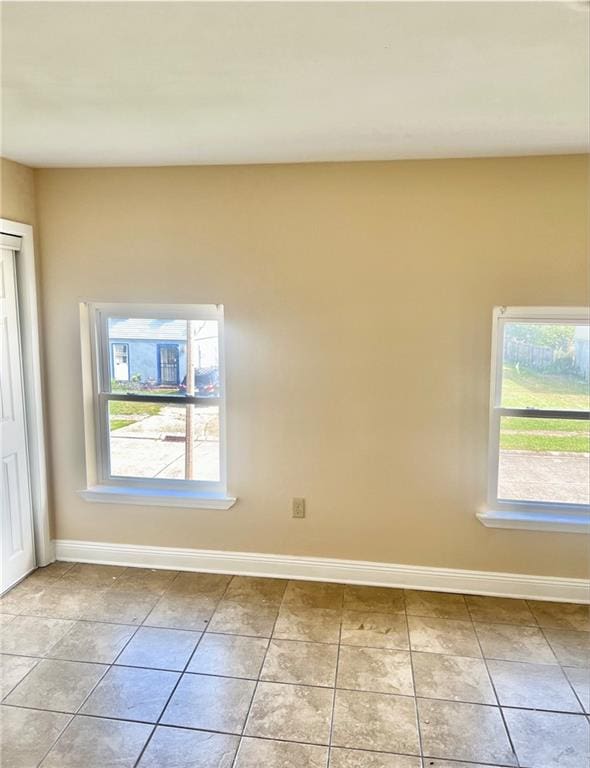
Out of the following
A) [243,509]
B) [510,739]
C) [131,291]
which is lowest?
[510,739]

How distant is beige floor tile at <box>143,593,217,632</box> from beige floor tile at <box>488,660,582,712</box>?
1380 mm

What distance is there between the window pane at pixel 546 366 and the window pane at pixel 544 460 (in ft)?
0.36

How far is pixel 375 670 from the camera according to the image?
2254mm

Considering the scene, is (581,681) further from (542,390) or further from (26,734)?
(26,734)

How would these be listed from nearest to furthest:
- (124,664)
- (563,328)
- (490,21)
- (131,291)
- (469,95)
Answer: (490,21)
(469,95)
(124,664)
(563,328)
(131,291)

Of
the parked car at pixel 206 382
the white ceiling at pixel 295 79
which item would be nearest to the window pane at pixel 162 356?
the parked car at pixel 206 382

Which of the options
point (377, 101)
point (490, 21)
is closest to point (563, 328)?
point (377, 101)

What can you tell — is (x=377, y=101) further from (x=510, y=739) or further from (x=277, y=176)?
(x=510, y=739)

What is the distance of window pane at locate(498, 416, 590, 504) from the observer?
2.76m

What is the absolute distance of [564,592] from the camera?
2807 millimetres

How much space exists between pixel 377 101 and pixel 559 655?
8.22 feet

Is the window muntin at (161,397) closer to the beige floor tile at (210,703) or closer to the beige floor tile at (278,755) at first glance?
the beige floor tile at (210,703)

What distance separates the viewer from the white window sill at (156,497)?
305 cm

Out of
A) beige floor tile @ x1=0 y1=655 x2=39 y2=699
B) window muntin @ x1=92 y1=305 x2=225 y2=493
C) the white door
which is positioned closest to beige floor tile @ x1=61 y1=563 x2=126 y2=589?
the white door
